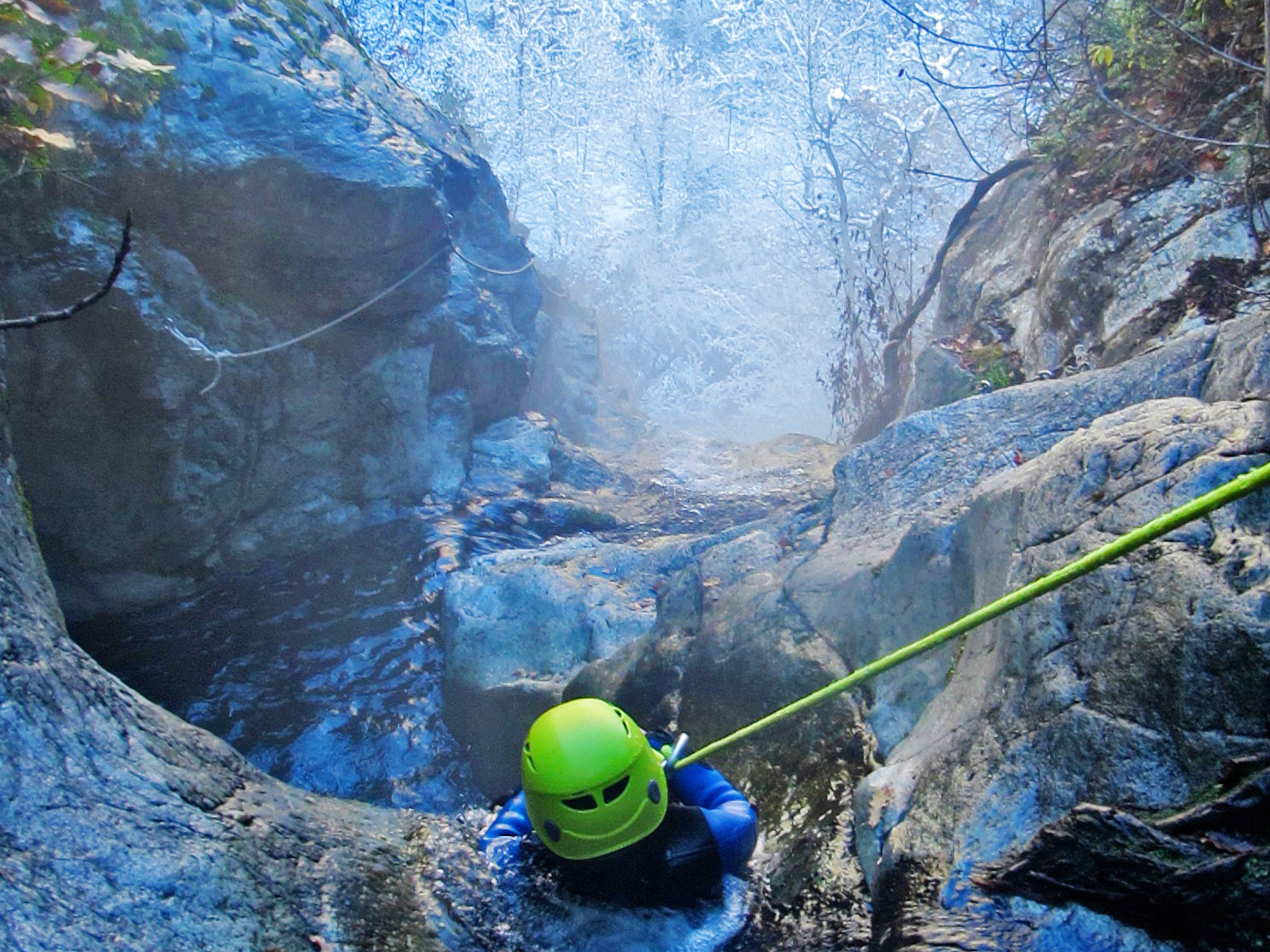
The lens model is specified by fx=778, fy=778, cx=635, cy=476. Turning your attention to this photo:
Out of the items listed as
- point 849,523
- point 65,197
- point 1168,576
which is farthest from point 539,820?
point 65,197

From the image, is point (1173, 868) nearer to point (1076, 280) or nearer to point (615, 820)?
point (615, 820)

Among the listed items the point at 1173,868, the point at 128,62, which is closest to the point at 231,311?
the point at 128,62

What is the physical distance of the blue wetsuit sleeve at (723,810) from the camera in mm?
2572

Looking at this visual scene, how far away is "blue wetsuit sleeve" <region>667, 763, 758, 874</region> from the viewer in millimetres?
2572

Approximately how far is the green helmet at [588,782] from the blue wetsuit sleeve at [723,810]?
0.23m

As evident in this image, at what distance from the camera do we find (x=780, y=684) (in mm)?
3463

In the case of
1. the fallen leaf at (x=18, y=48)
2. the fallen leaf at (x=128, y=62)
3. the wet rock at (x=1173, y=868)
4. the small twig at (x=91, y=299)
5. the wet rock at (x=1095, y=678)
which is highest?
the fallen leaf at (x=128, y=62)

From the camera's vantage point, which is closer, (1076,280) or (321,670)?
(1076,280)

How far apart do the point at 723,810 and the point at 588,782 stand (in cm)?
56

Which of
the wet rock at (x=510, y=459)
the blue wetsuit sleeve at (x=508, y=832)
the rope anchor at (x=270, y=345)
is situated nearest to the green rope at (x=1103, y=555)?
the blue wetsuit sleeve at (x=508, y=832)

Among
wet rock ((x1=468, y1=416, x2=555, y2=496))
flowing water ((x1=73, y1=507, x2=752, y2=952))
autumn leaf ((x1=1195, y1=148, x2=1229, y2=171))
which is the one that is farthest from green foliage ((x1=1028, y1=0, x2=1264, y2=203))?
wet rock ((x1=468, y1=416, x2=555, y2=496))

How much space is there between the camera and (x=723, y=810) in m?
2.64

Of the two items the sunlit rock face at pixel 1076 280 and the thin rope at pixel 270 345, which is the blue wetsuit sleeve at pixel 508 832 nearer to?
the sunlit rock face at pixel 1076 280

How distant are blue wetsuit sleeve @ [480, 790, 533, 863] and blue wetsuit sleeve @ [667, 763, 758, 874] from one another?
54 cm
